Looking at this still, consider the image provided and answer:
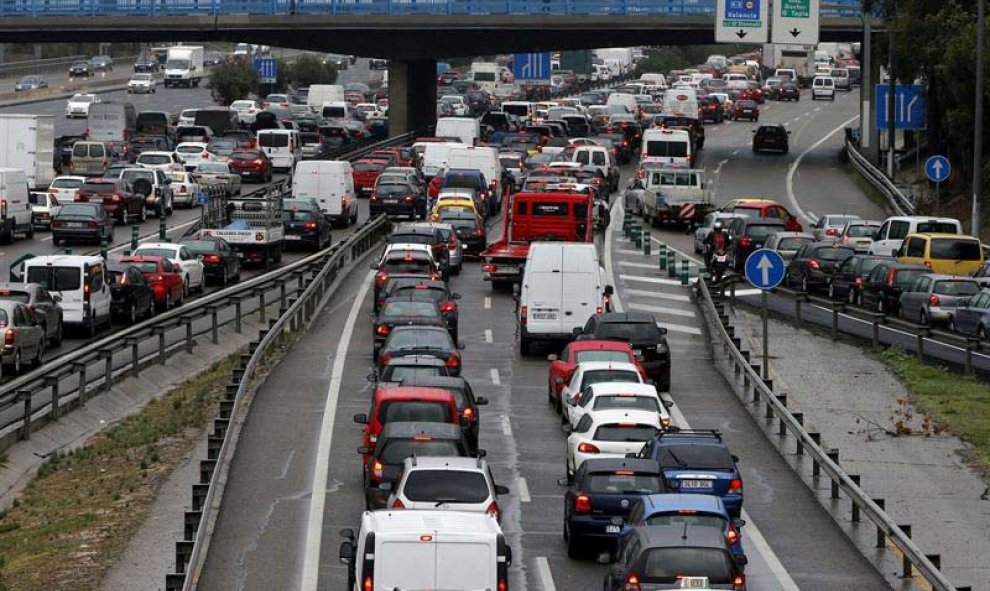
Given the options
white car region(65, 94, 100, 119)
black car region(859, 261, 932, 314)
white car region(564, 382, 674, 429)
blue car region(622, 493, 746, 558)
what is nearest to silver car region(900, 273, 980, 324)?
black car region(859, 261, 932, 314)

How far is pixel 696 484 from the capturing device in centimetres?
2406

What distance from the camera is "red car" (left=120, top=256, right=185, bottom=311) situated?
47312mm

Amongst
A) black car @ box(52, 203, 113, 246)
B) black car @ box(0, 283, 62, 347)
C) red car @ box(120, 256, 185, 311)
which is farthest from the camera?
black car @ box(52, 203, 113, 246)

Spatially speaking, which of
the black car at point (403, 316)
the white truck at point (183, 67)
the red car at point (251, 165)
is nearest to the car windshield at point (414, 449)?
the black car at point (403, 316)

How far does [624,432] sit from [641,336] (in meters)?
9.71

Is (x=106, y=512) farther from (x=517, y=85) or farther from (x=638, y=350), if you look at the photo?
(x=517, y=85)

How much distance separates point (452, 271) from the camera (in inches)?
2152

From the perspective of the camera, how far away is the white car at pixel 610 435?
2694 cm

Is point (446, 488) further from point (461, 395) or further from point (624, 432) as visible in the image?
point (461, 395)

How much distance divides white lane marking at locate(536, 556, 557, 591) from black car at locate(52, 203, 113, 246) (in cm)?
3799

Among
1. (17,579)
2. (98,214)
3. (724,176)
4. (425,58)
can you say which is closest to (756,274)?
(17,579)

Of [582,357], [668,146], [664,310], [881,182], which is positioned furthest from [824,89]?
[582,357]

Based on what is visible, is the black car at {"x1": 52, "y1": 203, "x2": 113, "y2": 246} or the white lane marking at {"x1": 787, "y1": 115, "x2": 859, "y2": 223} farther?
the white lane marking at {"x1": 787, "y1": 115, "x2": 859, "y2": 223}

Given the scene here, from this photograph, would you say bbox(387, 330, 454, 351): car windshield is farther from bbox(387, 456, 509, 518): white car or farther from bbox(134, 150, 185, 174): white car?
bbox(134, 150, 185, 174): white car
